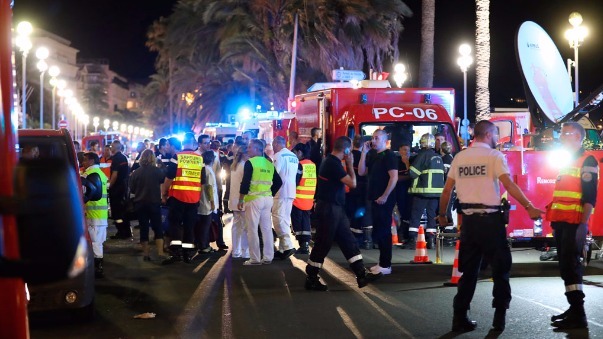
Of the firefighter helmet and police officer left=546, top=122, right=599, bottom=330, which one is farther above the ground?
the firefighter helmet

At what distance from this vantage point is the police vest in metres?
14.7

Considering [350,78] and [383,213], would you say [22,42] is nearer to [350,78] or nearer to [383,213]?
[350,78]

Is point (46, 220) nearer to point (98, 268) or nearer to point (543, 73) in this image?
point (98, 268)

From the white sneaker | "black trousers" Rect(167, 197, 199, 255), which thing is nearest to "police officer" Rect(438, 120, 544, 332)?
the white sneaker

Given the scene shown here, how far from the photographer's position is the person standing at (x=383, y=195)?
11.8 m

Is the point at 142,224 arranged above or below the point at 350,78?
below

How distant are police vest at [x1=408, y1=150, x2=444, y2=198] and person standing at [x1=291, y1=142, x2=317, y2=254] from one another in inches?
72.1

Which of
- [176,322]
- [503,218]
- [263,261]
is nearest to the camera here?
[503,218]

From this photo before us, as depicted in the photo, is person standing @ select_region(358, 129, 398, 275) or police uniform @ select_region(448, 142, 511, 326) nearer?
police uniform @ select_region(448, 142, 511, 326)

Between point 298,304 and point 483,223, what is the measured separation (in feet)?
8.47

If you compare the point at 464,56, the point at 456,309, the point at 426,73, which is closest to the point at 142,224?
the point at 456,309

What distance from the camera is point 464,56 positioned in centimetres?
2927

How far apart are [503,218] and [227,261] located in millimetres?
6681

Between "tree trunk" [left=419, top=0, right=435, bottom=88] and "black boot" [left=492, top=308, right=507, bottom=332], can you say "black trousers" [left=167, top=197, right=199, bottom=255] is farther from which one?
"tree trunk" [left=419, top=0, right=435, bottom=88]
